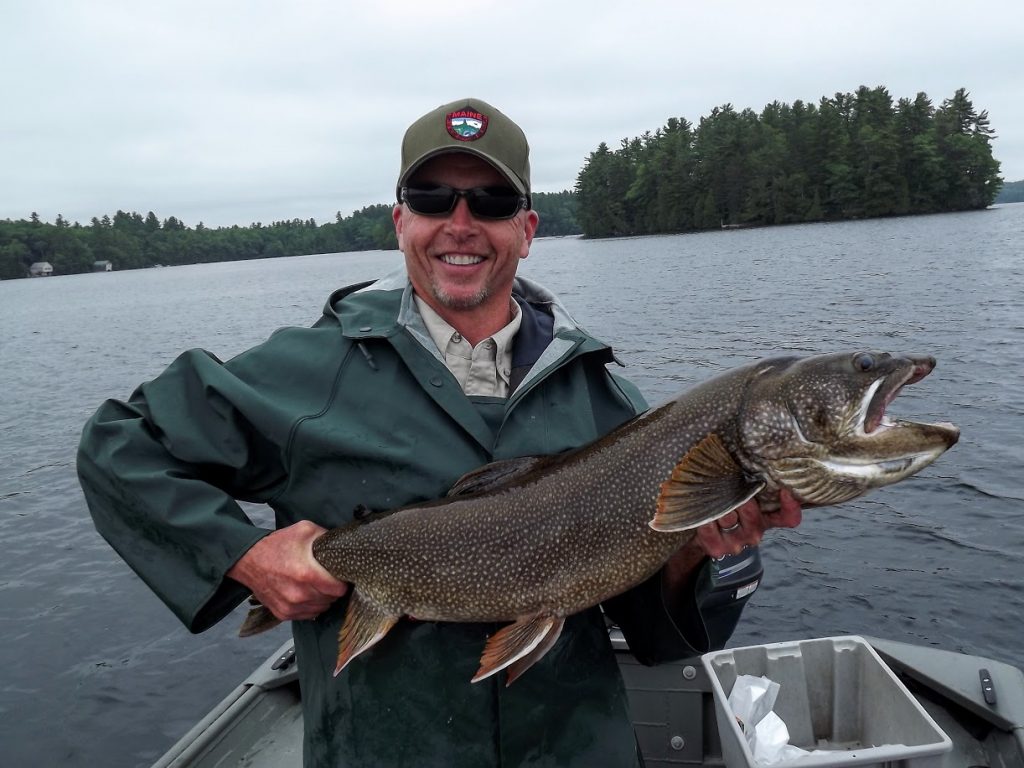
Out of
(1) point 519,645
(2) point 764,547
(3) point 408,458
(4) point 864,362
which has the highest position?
(4) point 864,362

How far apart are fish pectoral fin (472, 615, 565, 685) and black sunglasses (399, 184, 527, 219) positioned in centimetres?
174

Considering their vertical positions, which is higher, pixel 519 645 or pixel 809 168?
pixel 809 168

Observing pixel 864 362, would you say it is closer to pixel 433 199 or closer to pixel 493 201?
pixel 493 201

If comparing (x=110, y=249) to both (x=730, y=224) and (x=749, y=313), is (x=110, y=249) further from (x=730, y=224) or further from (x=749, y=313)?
(x=749, y=313)

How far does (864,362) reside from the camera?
10.3 feet

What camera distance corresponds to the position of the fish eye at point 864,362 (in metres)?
3.13

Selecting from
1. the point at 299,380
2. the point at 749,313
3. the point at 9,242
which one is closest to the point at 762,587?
the point at 299,380

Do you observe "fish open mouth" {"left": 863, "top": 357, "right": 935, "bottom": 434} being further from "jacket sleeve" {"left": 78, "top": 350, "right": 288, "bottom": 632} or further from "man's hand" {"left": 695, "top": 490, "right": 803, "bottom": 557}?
"jacket sleeve" {"left": 78, "top": 350, "right": 288, "bottom": 632}

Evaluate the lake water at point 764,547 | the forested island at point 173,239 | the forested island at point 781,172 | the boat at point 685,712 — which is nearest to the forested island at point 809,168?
the forested island at point 781,172

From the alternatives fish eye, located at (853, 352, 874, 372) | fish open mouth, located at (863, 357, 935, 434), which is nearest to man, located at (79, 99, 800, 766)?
fish open mouth, located at (863, 357, 935, 434)

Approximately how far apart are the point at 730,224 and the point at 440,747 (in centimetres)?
10583

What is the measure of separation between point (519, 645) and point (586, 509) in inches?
22.8

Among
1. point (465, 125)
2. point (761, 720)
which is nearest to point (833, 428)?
point (465, 125)

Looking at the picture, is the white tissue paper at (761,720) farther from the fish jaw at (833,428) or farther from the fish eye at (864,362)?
the fish eye at (864,362)
